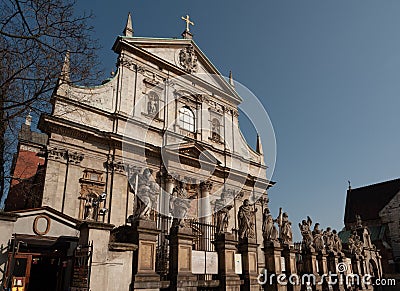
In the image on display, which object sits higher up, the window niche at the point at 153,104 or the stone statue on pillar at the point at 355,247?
the window niche at the point at 153,104

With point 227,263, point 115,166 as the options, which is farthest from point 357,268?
point 115,166

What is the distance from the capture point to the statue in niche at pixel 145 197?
842 centimetres

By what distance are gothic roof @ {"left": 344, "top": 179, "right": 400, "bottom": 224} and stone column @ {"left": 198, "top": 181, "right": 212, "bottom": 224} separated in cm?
2776

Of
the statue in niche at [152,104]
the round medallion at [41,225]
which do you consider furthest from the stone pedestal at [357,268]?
the round medallion at [41,225]

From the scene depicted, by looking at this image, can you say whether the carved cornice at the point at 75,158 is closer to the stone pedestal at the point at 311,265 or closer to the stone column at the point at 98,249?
the stone column at the point at 98,249

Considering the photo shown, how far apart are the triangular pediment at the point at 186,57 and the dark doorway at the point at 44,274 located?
14.5 m

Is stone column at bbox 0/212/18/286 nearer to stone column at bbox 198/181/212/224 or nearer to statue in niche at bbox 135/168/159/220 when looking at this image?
statue in niche at bbox 135/168/159/220

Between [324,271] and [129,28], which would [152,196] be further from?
[129,28]

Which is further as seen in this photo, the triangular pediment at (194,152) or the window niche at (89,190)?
the triangular pediment at (194,152)

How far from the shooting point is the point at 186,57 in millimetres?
23125

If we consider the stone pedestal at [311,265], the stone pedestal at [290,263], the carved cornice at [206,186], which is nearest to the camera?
the stone pedestal at [290,263]

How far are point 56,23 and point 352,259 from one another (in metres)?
18.6

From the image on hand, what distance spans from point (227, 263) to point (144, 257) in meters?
3.05

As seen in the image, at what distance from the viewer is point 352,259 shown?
18516 mm
